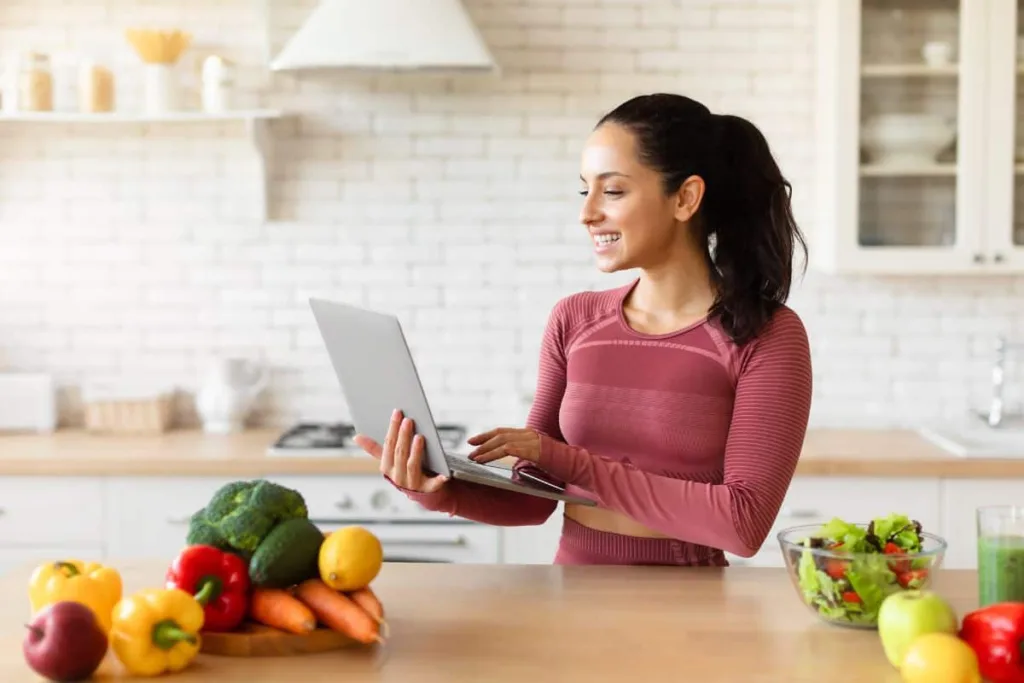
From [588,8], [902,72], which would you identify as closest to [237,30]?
[588,8]

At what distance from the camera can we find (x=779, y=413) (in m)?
2.07

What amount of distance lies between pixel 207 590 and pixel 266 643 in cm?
11

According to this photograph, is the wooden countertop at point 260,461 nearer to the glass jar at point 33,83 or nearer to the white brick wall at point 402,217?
the white brick wall at point 402,217

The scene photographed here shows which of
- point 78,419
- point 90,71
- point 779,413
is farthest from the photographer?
point 78,419

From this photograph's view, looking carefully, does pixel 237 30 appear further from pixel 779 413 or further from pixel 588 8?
pixel 779 413

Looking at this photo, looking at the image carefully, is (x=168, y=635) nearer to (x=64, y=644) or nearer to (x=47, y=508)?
(x=64, y=644)

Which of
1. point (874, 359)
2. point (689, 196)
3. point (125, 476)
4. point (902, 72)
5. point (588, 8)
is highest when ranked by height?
point (588, 8)

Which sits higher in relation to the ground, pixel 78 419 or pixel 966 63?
pixel 966 63

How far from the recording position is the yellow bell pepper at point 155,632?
5.15ft

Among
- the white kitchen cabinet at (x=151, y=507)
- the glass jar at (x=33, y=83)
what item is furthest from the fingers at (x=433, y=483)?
the glass jar at (x=33, y=83)

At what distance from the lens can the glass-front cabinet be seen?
11.9 feet

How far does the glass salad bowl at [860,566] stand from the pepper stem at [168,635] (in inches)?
33.1

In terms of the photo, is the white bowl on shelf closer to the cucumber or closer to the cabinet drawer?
the cabinet drawer

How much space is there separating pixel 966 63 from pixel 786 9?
605 millimetres
